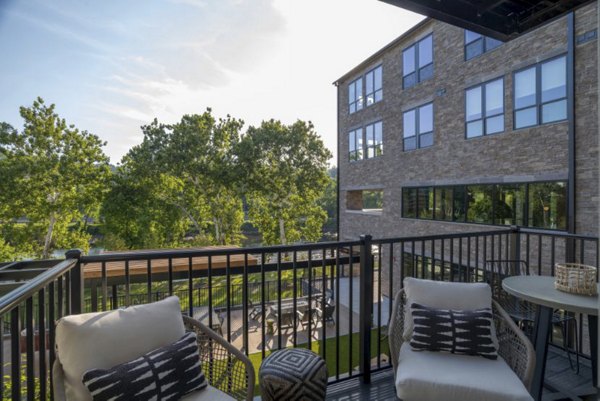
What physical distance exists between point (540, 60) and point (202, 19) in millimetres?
7124

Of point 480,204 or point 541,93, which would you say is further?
point 480,204

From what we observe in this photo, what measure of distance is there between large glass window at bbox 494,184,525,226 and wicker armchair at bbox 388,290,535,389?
21.7 ft

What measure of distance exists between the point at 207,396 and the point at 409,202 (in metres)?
10.3

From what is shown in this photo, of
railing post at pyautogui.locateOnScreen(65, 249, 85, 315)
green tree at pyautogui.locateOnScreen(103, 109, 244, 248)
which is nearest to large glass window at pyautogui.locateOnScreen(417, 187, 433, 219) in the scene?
green tree at pyautogui.locateOnScreen(103, 109, 244, 248)

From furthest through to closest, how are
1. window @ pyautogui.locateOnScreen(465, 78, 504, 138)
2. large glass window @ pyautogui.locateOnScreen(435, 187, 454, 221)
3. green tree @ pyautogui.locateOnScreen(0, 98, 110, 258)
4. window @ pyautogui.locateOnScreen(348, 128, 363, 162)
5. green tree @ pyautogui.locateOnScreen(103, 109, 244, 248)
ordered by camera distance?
green tree @ pyautogui.locateOnScreen(103, 109, 244, 248), window @ pyautogui.locateOnScreen(348, 128, 363, 162), green tree @ pyautogui.locateOnScreen(0, 98, 110, 258), large glass window @ pyautogui.locateOnScreen(435, 187, 454, 221), window @ pyautogui.locateOnScreen(465, 78, 504, 138)

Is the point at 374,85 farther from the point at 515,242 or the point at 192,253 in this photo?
the point at 192,253

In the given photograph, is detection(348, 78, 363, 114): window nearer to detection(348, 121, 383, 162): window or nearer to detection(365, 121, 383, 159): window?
detection(348, 121, 383, 162): window

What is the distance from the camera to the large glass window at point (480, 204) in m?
8.33

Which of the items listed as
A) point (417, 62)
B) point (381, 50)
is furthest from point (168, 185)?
point (417, 62)

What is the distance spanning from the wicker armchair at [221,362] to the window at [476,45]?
9.49 metres

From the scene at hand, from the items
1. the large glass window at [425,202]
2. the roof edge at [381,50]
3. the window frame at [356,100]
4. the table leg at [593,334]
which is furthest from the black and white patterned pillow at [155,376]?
the window frame at [356,100]

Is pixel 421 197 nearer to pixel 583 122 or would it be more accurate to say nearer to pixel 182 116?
pixel 583 122

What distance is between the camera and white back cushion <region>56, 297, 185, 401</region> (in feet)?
4.50

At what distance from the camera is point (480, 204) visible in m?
8.53
